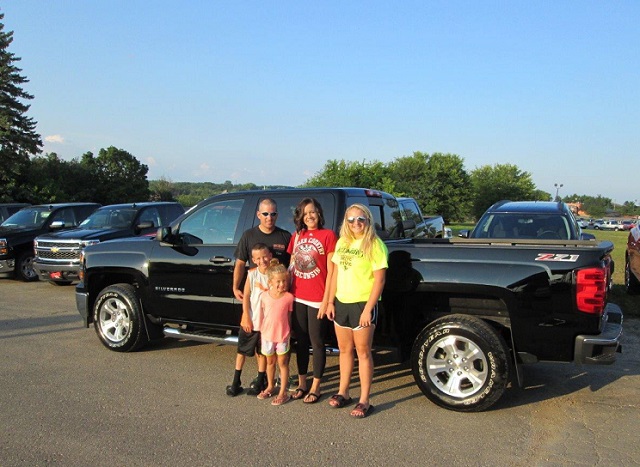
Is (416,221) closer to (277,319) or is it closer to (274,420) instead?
(277,319)

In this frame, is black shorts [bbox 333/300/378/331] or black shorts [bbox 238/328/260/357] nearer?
black shorts [bbox 333/300/378/331]

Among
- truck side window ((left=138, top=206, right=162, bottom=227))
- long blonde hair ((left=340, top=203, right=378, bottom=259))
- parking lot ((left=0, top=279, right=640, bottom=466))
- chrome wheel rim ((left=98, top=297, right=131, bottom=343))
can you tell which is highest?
long blonde hair ((left=340, top=203, right=378, bottom=259))

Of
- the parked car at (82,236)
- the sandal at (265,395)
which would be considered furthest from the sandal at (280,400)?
the parked car at (82,236)

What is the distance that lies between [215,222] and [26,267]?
885 centimetres

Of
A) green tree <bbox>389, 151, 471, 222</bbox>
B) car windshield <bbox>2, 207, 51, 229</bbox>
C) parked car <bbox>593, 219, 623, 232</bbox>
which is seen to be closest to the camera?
car windshield <bbox>2, 207, 51, 229</bbox>

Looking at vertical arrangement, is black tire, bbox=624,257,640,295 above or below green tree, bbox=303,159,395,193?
below

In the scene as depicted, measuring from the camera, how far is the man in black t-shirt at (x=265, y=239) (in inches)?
193

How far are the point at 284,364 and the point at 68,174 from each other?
45.9 m

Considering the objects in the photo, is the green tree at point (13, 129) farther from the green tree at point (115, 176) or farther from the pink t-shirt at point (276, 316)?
the pink t-shirt at point (276, 316)

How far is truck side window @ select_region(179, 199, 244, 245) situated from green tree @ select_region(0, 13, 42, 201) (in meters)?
32.8

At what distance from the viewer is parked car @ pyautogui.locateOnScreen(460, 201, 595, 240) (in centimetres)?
912

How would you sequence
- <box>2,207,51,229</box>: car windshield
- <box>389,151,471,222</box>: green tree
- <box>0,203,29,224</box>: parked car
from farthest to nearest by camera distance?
1. <box>389,151,471,222</box>: green tree
2. <box>0,203,29,224</box>: parked car
3. <box>2,207,51,229</box>: car windshield

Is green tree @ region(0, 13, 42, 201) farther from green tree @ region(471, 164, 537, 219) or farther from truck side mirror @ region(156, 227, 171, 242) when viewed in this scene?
green tree @ region(471, 164, 537, 219)

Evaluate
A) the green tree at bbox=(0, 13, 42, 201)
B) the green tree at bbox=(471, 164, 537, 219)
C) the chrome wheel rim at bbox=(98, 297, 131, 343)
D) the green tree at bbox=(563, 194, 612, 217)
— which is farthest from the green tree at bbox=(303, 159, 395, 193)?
the green tree at bbox=(563, 194, 612, 217)
